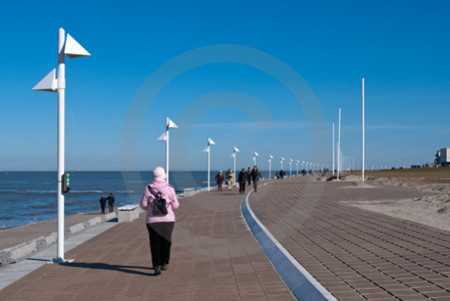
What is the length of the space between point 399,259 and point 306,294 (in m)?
2.53

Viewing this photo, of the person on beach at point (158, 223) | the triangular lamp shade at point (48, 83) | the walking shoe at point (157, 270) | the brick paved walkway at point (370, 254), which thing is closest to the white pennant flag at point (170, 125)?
the brick paved walkway at point (370, 254)

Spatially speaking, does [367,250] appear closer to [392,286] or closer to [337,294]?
[392,286]

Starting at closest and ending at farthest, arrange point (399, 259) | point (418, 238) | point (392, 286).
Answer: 1. point (392, 286)
2. point (399, 259)
3. point (418, 238)

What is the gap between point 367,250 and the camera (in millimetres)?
7598

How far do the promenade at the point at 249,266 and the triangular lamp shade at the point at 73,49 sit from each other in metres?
3.54

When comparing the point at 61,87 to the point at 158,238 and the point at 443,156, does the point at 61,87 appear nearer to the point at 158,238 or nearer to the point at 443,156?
the point at 158,238

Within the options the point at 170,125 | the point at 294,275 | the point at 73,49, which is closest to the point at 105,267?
the point at 294,275

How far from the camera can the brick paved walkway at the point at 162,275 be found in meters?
5.44

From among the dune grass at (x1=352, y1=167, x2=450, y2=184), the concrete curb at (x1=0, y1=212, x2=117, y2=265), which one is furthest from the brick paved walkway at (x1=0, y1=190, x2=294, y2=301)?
the dune grass at (x1=352, y1=167, x2=450, y2=184)

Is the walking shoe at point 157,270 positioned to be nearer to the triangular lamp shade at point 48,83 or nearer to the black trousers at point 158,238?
the black trousers at point 158,238

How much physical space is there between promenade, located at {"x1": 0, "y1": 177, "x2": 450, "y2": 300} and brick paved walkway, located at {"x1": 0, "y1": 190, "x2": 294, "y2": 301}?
0.04 ft

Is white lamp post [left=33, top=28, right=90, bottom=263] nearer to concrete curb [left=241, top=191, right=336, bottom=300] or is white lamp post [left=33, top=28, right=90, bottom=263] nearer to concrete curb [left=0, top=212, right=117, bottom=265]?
concrete curb [left=0, top=212, right=117, bottom=265]

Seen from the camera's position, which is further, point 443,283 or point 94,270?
point 94,270

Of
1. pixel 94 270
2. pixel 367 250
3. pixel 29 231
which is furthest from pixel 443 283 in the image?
pixel 29 231
